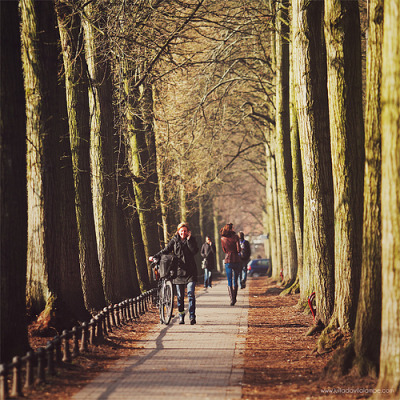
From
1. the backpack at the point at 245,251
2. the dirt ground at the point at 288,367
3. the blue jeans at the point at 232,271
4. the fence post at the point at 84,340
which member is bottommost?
the dirt ground at the point at 288,367

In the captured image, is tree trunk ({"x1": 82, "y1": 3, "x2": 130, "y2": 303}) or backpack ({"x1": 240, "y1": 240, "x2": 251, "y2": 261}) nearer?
tree trunk ({"x1": 82, "y1": 3, "x2": 130, "y2": 303})

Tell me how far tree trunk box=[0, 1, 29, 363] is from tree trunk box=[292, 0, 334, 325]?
558 cm

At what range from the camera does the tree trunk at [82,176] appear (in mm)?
13766

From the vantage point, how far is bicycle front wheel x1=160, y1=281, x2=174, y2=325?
14211 mm

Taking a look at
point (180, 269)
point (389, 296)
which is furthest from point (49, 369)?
point (180, 269)

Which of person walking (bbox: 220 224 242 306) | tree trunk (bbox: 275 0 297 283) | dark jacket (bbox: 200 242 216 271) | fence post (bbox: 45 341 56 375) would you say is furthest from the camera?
dark jacket (bbox: 200 242 216 271)

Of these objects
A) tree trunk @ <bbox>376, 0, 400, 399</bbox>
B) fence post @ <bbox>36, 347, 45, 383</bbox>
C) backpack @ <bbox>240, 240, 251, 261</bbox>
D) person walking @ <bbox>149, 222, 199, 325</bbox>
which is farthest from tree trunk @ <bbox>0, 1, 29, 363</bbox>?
backpack @ <bbox>240, 240, 251, 261</bbox>

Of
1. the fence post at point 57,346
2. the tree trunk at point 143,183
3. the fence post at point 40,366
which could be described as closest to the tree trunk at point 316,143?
the fence post at point 57,346

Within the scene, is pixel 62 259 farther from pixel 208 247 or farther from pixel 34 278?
pixel 208 247

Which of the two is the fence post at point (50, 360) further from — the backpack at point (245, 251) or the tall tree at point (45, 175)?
the backpack at point (245, 251)

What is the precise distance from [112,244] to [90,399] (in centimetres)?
933

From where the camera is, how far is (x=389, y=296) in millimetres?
6629

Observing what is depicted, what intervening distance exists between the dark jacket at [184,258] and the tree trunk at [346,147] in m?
4.34

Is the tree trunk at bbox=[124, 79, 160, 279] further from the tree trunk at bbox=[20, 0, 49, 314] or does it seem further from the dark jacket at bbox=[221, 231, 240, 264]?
the tree trunk at bbox=[20, 0, 49, 314]
